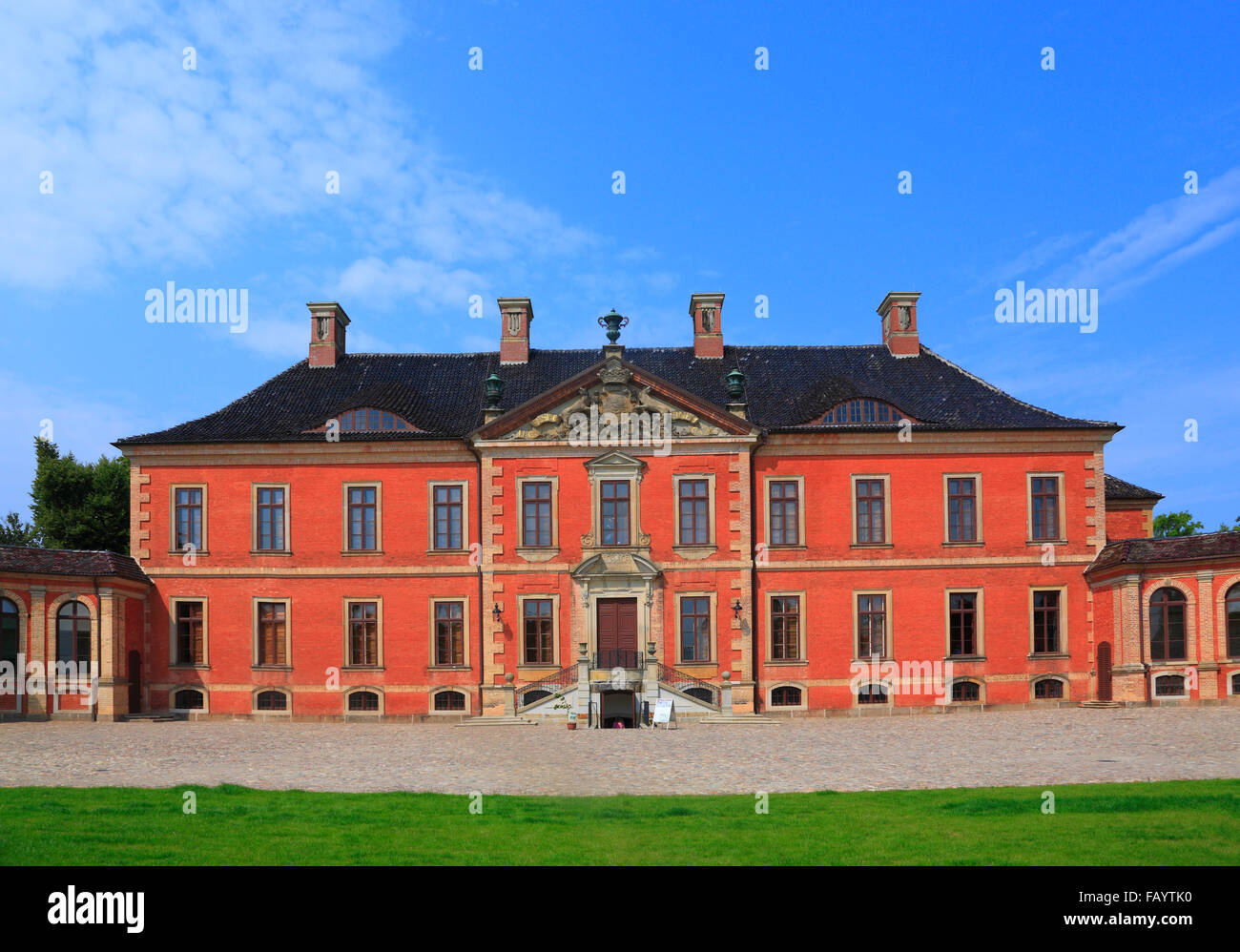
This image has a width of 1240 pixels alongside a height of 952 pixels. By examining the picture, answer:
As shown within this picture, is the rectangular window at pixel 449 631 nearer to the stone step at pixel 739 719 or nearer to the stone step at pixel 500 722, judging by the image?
the stone step at pixel 500 722

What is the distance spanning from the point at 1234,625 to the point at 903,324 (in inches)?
559

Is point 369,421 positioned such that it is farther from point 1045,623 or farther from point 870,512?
point 1045,623

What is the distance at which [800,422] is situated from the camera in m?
36.2

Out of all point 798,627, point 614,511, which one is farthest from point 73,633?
point 798,627

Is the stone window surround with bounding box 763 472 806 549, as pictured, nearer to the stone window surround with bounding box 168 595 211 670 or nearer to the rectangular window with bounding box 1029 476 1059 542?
the rectangular window with bounding box 1029 476 1059 542

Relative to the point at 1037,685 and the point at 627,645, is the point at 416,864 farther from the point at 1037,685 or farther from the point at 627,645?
the point at 1037,685

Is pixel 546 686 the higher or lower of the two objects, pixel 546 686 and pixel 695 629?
the lower

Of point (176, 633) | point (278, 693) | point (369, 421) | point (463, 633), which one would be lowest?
point (278, 693)

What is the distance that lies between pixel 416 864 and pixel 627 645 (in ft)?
81.2

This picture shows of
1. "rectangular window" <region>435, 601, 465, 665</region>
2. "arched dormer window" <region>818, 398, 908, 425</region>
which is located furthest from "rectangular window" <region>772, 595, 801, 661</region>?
"rectangular window" <region>435, 601, 465, 665</region>

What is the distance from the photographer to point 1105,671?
34938mm

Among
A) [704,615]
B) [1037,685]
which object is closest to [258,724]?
[704,615]

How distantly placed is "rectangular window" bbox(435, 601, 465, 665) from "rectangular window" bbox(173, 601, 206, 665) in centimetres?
739

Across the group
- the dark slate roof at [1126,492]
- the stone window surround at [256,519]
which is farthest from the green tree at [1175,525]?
the stone window surround at [256,519]
